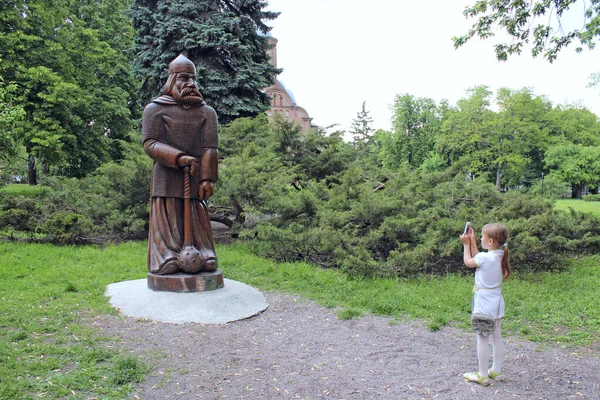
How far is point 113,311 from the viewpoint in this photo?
6043mm

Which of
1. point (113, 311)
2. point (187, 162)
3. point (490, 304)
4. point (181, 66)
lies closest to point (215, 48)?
point (181, 66)

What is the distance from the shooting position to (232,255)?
33.2 feet

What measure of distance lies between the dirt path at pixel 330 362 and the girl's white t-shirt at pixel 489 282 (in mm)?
690

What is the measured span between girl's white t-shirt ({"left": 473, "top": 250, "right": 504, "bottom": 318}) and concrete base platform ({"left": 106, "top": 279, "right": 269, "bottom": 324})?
3.07 metres

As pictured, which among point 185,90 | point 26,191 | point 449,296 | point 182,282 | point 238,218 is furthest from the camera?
point 26,191

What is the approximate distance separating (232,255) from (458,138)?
36883 mm

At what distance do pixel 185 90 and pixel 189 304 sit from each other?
2.87m

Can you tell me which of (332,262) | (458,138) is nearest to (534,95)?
(458,138)

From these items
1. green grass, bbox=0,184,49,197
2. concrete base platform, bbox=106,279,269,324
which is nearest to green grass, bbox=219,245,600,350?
concrete base platform, bbox=106,279,269,324

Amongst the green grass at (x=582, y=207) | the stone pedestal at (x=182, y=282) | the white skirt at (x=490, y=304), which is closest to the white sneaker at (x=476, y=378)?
the white skirt at (x=490, y=304)

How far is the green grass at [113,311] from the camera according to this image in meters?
4.12

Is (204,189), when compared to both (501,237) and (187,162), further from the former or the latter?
(501,237)

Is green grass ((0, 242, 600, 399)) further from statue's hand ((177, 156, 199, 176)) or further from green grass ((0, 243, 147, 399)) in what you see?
statue's hand ((177, 156, 199, 176))

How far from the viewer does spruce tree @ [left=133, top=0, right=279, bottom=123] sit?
1716 centimetres
